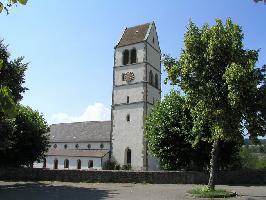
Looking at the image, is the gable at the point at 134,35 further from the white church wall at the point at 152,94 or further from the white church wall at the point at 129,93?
the white church wall at the point at 152,94

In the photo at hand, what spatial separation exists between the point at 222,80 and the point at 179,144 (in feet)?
47.5

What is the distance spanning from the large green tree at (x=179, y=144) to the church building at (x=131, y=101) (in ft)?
55.5

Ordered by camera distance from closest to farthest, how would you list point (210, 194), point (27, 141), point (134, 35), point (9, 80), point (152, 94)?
point (210, 194) → point (9, 80) → point (27, 141) → point (152, 94) → point (134, 35)

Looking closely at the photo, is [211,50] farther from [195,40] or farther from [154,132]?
[154,132]

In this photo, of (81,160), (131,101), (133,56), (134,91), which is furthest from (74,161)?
A: (133,56)

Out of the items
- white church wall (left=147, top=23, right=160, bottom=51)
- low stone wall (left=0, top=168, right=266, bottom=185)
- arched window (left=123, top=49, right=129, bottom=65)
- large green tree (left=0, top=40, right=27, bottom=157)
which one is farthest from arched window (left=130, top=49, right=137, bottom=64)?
large green tree (left=0, top=40, right=27, bottom=157)

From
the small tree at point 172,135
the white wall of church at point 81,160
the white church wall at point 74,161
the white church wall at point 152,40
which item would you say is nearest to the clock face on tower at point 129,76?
the white church wall at point 152,40

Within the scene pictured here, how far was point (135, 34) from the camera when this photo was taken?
2559 inches

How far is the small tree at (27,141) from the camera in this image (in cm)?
4216

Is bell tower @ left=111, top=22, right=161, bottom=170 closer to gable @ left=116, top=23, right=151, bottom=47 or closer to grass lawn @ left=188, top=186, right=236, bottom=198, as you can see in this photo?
gable @ left=116, top=23, right=151, bottom=47

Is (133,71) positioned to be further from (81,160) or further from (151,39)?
(81,160)

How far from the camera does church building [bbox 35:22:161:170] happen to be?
57000mm

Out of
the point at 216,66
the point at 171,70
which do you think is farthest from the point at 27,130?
the point at 216,66

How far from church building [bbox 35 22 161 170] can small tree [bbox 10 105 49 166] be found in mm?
16316
